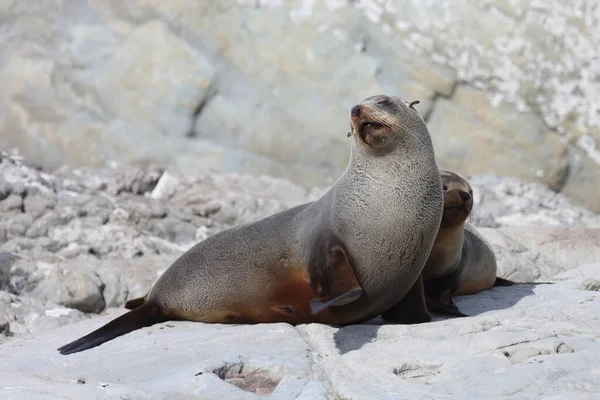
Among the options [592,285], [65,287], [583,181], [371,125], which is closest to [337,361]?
[371,125]

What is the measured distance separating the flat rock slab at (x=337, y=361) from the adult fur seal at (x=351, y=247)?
0.17 m

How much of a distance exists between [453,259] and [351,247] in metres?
1.28

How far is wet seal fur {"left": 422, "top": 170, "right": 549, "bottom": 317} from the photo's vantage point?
566cm

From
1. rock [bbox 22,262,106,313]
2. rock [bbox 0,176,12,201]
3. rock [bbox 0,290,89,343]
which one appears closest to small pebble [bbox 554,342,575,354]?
rock [bbox 0,290,89,343]

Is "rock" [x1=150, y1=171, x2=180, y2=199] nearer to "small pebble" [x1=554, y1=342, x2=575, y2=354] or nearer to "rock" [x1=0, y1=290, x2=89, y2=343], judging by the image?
"rock" [x1=0, y1=290, x2=89, y2=343]

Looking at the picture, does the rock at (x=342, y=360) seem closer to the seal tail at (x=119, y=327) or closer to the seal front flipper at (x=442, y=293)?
the seal tail at (x=119, y=327)

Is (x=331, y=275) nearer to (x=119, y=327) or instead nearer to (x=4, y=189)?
(x=119, y=327)

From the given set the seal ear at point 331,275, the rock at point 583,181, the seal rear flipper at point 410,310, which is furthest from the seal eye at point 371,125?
the rock at point 583,181

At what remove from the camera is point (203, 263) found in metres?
5.58

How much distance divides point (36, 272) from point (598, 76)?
6.70 meters

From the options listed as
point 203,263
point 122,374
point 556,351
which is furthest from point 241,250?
point 556,351

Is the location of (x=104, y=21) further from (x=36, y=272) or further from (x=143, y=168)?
(x=36, y=272)

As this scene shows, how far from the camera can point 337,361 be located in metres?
4.21

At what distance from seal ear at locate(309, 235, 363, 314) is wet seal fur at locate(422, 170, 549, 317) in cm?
97
